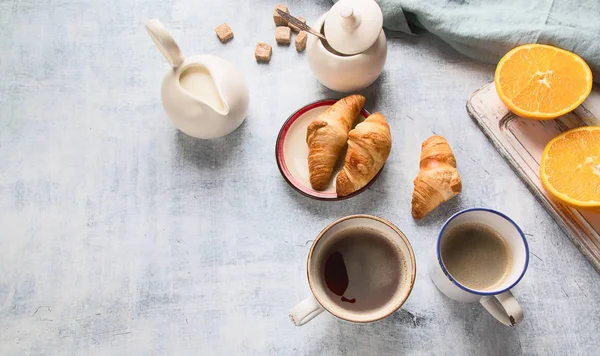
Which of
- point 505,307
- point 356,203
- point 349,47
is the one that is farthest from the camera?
point 356,203

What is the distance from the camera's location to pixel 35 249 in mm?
1342

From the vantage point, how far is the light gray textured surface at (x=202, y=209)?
1.25 m

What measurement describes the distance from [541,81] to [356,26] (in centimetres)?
40

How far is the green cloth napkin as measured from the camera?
127 centimetres

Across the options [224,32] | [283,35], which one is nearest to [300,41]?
[283,35]

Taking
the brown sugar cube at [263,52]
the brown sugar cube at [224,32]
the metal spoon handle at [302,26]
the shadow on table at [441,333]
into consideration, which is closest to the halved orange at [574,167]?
the shadow on table at [441,333]

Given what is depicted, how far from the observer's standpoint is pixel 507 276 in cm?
114

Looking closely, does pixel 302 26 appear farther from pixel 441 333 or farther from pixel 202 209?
pixel 441 333

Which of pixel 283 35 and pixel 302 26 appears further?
pixel 283 35

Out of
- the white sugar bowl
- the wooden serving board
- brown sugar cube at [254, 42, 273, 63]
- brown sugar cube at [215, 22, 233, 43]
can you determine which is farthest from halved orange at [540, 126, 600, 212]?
brown sugar cube at [215, 22, 233, 43]

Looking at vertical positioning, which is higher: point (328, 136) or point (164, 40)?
point (164, 40)

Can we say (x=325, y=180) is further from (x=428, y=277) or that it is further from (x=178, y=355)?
(x=178, y=355)

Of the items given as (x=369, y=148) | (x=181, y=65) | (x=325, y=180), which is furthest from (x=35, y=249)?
(x=369, y=148)

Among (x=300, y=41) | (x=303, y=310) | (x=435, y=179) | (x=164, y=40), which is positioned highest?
(x=164, y=40)
